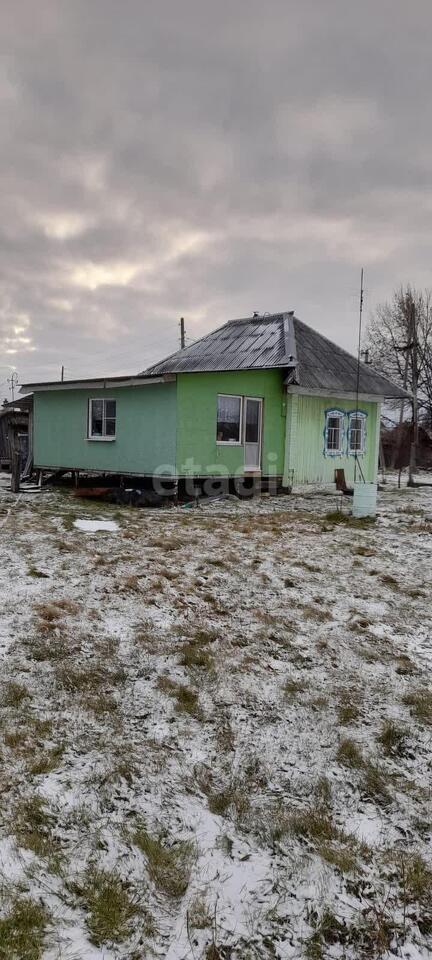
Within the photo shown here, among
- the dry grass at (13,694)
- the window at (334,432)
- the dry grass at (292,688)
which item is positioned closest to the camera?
the dry grass at (13,694)

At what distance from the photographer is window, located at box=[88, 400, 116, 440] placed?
15.5 meters

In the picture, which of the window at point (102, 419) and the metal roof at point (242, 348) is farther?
the window at point (102, 419)

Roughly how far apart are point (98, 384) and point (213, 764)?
13307 millimetres

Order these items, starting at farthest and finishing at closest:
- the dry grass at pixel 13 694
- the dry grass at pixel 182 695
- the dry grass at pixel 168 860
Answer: the dry grass at pixel 182 695 → the dry grass at pixel 13 694 → the dry grass at pixel 168 860

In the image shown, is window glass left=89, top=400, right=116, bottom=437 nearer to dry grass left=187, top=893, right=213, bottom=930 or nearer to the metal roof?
the metal roof

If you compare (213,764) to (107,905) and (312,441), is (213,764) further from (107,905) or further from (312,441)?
(312,441)

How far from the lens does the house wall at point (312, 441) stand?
15.6m

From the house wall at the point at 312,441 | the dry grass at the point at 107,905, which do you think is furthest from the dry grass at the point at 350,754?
the house wall at the point at 312,441

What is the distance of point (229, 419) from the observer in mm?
14617

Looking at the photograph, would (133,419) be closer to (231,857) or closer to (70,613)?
(70,613)

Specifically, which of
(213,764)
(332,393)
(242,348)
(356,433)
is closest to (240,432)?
(242,348)

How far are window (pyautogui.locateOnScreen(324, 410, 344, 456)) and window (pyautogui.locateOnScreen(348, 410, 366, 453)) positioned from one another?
49 cm

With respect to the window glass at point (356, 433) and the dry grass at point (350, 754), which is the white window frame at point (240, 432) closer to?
the window glass at point (356, 433)

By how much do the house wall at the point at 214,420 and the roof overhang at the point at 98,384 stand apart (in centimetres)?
72
